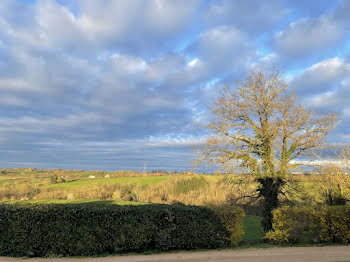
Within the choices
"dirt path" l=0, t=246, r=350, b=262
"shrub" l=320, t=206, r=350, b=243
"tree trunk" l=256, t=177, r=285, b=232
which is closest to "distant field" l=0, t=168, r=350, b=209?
"tree trunk" l=256, t=177, r=285, b=232

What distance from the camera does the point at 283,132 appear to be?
1589cm

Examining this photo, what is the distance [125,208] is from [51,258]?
11.0 ft

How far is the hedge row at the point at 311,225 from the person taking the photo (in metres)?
11.8

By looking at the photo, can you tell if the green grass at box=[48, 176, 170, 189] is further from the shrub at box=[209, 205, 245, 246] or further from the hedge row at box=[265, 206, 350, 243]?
the shrub at box=[209, 205, 245, 246]

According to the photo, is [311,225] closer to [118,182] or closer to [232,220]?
[232,220]

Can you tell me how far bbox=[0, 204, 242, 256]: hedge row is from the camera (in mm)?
10898

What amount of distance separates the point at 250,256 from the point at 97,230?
19.9 ft

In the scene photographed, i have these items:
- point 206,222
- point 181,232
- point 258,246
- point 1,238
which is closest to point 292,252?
point 258,246

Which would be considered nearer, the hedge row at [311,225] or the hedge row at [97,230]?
the hedge row at [97,230]

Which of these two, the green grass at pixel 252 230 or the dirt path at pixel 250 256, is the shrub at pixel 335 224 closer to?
the dirt path at pixel 250 256

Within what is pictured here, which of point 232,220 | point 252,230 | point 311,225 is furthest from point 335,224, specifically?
point 252,230

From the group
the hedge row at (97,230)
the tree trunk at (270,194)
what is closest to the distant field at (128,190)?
the tree trunk at (270,194)

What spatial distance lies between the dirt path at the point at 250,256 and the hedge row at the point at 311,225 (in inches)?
31.4

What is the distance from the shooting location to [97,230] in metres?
11.0
